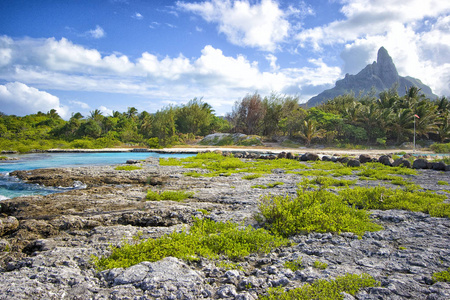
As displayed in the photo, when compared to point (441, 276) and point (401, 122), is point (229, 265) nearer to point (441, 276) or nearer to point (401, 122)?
point (441, 276)

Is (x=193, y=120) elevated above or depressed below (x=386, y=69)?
below

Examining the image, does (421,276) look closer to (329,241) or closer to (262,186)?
(329,241)

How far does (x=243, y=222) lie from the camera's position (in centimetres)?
455

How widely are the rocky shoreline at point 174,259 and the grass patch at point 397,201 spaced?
335 millimetres

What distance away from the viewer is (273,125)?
3731cm


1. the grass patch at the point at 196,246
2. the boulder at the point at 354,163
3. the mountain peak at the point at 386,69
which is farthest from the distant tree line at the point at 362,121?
the mountain peak at the point at 386,69

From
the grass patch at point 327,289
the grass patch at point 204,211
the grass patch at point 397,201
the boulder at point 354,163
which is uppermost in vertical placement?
the boulder at point 354,163

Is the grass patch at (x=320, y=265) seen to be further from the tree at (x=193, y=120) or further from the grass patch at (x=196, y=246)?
the tree at (x=193, y=120)

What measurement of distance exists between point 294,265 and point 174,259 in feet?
5.11

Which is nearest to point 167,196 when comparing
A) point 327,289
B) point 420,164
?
point 327,289

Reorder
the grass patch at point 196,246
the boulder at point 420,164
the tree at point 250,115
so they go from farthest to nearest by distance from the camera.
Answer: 1. the tree at point 250,115
2. the boulder at point 420,164
3. the grass patch at point 196,246

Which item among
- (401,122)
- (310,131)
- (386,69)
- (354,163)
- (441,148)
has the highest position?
(386,69)

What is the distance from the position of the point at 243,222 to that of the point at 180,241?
123cm

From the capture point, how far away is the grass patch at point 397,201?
5.52 meters
